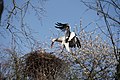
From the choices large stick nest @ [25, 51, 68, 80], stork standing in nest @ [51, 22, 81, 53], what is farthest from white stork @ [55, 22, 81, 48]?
large stick nest @ [25, 51, 68, 80]

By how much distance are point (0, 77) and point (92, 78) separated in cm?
421

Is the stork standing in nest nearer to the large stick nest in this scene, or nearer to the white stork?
the white stork

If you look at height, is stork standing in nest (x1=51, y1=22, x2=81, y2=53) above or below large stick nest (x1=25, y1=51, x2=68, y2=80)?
above

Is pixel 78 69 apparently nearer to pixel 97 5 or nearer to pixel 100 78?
pixel 100 78

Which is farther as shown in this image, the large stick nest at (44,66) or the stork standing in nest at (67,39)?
the stork standing in nest at (67,39)

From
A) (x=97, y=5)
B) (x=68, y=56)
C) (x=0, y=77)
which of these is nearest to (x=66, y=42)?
(x=68, y=56)

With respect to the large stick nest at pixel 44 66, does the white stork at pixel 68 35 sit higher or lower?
higher

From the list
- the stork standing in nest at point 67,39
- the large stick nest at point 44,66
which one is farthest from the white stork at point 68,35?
the large stick nest at point 44,66

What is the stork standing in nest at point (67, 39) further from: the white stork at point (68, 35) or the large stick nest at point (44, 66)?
the large stick nest at point (44, 66)

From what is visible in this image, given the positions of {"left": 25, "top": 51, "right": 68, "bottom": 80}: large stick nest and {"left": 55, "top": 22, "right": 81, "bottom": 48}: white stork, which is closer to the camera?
{"left": 25, "top": 51, "right": 68, "bottom": 80}: large stick nest

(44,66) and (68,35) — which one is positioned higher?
(68,35)

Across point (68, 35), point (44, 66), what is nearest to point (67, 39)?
point (68, 35)

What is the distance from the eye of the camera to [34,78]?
9680 mm

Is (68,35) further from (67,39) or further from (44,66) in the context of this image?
(44,66)
